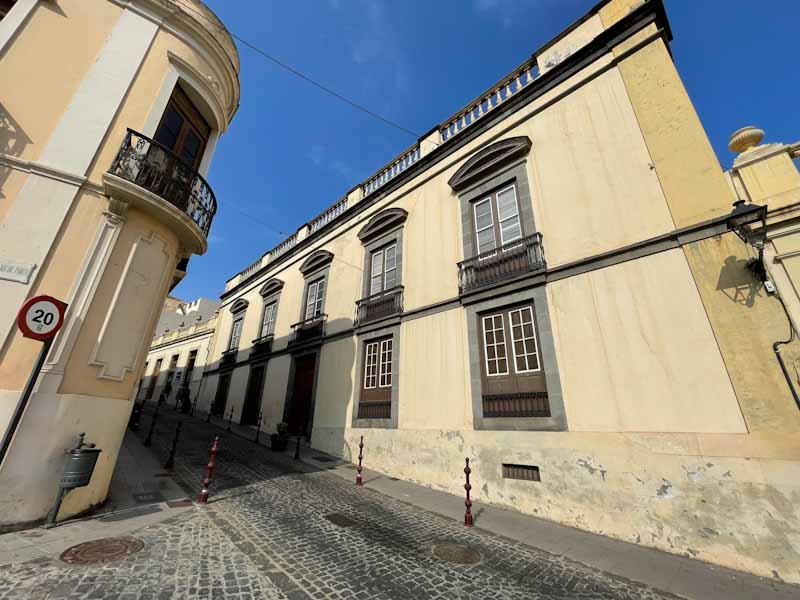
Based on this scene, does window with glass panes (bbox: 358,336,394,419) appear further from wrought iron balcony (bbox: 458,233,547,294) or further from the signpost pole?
the signpost pole

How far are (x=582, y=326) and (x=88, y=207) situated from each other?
921 cm

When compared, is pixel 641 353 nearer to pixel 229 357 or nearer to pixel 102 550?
pixel 102 550

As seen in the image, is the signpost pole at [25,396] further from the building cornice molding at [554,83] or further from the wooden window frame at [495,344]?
the building cornice molding at [554,83]

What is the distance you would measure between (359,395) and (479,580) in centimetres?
743

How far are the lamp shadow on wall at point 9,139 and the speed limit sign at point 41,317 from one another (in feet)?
8.57

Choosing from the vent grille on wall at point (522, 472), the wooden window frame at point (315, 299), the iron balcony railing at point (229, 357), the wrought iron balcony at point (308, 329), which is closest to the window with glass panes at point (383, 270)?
the wrought iron balcony at point (308, 329)

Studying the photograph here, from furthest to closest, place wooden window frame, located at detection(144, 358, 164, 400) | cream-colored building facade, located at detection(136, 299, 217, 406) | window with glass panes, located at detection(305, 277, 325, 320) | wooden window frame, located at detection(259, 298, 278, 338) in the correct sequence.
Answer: wooden window frame, located at detection(144, 358, 164, 400), cream-colored building facade, located at detection(136, 299, 217, 406), wooden window frame, located at detection(259, 298, 278, 338), window with glass panes, located at detection(305, 277, 325, 320)

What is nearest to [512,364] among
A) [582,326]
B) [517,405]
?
[517,405]

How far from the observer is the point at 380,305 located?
11328 mm

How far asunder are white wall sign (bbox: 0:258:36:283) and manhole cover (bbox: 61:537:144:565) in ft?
12.1

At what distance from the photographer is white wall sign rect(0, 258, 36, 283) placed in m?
4.63

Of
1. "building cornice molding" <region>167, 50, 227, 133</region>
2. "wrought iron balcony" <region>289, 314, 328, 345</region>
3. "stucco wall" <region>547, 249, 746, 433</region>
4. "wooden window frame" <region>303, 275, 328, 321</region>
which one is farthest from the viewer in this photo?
"wooden window frame" <region>303, 275, 328, 321</region>

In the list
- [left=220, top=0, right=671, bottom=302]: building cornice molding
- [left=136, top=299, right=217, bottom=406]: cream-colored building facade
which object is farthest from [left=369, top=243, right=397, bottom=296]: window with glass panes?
[left=136, top=299, right=217, bottom=406]: cream-colored building facade

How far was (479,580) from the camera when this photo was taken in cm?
383
